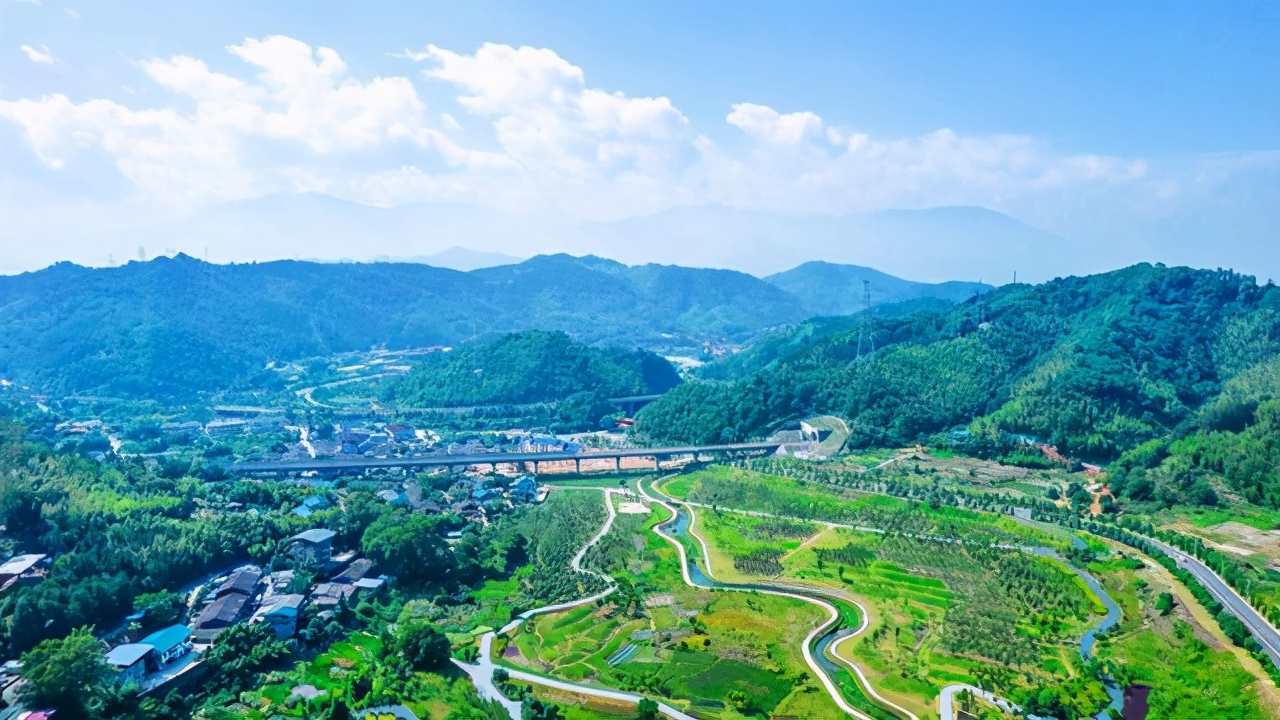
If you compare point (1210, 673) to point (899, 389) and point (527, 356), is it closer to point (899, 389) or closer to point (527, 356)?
point (899, 389)

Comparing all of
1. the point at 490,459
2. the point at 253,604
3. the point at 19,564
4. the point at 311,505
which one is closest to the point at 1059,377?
the point at 490,459

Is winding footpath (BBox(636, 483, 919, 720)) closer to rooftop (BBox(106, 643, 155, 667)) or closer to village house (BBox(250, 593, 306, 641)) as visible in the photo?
village house (BBox(250, 593, 306, 641))

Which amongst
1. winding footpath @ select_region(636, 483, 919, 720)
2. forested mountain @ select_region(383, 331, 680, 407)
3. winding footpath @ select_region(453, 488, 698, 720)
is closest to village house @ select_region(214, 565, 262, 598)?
winding footpath @ select_region(453, 488, 698, 720)

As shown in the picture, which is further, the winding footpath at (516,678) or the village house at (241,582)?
the village house at (241,582)

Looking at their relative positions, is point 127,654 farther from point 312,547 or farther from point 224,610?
point 312,547

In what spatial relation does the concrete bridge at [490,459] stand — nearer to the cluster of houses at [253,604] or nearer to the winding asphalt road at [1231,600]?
the cluster of houses at [253,604]

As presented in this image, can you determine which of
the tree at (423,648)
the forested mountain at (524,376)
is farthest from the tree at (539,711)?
the forested mountain at (524,376)
